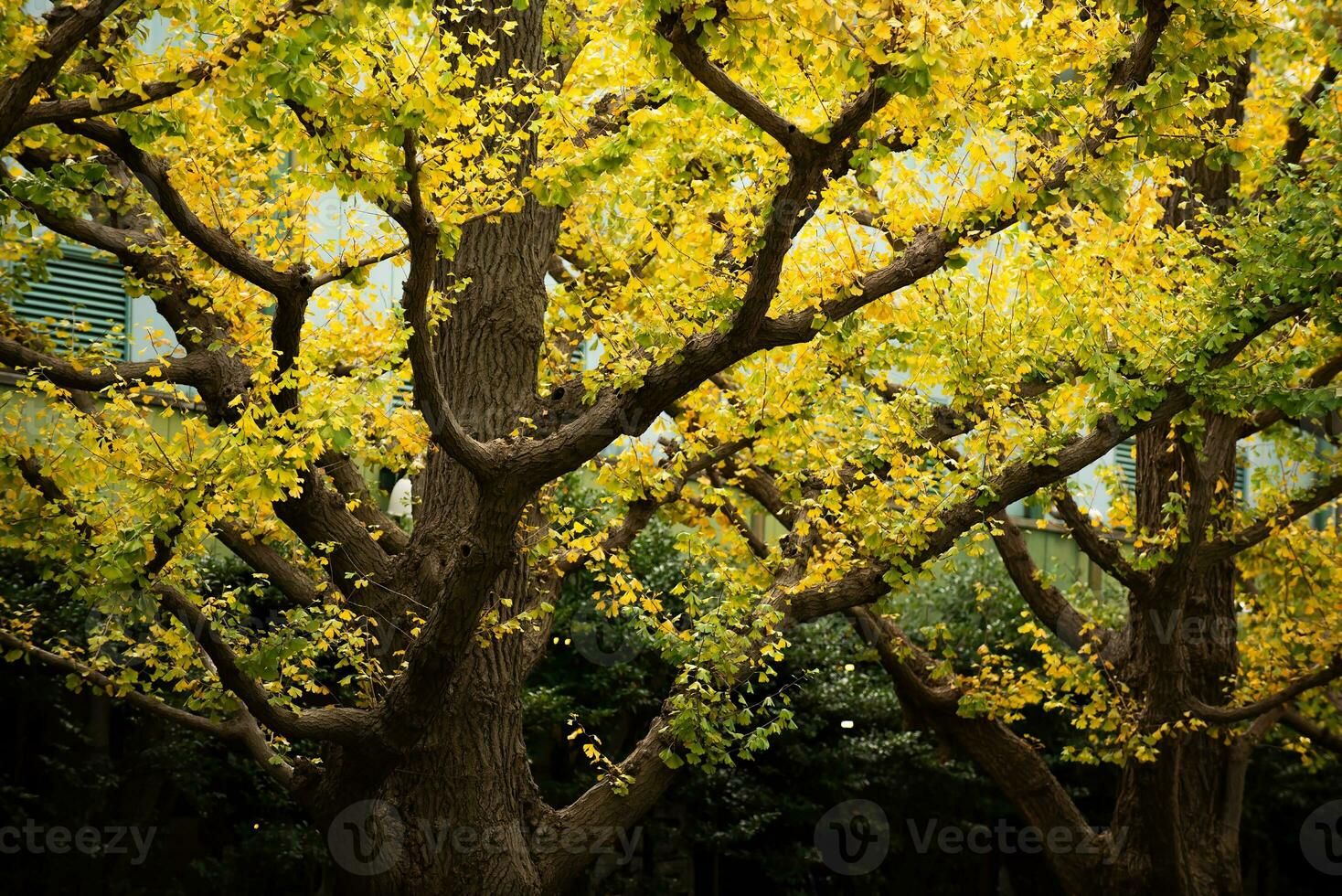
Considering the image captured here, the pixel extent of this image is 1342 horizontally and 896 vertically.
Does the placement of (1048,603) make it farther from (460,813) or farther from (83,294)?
(83,294)

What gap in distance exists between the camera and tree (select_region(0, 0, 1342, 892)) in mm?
5492

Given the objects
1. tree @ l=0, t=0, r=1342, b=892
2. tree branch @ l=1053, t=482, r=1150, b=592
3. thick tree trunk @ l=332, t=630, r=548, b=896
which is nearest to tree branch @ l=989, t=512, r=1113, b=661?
tree @ l=0, t=0, r=1342, b=892

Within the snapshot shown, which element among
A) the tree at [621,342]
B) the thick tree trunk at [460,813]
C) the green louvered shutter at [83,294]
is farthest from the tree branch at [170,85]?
the green louvered shutter at [83,294]

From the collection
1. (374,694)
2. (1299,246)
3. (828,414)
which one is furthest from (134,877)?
(1299,246)

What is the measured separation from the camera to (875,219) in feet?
28.7

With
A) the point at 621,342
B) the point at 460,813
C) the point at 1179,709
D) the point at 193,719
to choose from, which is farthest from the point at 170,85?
the point at 1179,709

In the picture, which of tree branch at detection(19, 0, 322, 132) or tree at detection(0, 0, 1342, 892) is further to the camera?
tree at detection(0, 0, 1342, 892)

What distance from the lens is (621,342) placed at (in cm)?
712

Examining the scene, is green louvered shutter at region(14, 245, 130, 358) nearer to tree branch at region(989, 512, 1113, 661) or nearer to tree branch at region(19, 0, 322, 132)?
tree branch at region(19, 0, 322, 132)

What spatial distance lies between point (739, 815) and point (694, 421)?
5.03 metres

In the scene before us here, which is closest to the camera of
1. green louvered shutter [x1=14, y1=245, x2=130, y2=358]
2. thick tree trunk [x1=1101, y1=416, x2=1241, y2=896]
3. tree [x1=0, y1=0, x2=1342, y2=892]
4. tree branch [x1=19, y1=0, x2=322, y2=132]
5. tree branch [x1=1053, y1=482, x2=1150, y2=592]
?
tree branch [x1=19, y1=0, x2=322, y2=132]

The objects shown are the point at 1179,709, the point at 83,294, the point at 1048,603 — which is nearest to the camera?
the point at 1179,709

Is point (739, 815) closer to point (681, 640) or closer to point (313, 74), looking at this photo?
point (681, 640)

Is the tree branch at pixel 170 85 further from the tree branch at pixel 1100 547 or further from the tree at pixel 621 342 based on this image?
the tree branch at pixel 1100 547
